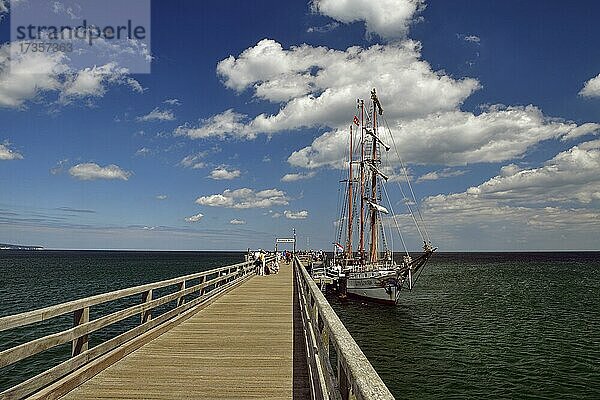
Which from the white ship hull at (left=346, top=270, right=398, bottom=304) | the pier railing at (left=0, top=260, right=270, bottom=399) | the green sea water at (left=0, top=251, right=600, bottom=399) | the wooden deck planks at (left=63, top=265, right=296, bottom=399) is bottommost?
the green sea water at (left=0, top=251, right=600, bottom=399)

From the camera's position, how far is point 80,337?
619cm

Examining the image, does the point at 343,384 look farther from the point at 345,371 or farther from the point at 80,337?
the point at 80,337

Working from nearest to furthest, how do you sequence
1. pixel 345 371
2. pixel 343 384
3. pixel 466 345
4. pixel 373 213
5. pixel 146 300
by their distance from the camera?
1. pixel 345 371
2. pixel 343 384
3. pixel 146 300
4. pixel 466 345
5. pixel 373 213

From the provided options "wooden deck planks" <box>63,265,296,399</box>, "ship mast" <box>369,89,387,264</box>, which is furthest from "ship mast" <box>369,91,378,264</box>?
"wooden deck planks" <box>63,265,296,399</box>

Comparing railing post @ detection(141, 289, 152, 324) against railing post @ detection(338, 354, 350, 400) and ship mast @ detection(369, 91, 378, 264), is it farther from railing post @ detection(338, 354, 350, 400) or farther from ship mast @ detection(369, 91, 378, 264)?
ship mast @ detection(369, 91, 378, 264)

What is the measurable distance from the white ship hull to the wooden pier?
25841mm

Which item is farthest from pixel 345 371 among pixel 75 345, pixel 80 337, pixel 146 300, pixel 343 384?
pixel 146 300

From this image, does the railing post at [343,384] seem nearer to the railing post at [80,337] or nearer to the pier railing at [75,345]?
the pier railing at [75,345]

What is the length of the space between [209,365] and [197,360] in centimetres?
37

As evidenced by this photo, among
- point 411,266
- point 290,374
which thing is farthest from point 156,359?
point 411,266

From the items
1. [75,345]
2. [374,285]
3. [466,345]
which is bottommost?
[466,345]

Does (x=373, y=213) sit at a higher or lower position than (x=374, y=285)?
higher

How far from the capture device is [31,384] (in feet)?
16.3

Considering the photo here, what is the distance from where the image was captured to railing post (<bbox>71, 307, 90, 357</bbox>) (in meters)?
6.10
